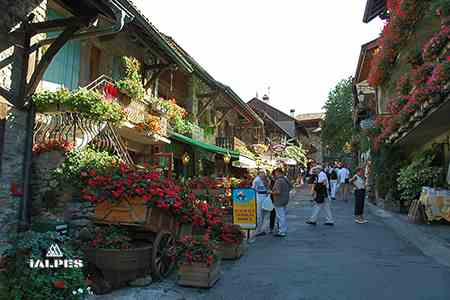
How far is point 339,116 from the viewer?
37969 mm

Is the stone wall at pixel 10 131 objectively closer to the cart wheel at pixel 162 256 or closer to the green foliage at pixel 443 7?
the cart wheel at pixel 162 256

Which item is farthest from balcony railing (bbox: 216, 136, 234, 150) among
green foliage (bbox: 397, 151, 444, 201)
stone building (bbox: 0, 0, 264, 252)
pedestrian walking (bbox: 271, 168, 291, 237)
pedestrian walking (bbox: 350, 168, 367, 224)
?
pedestrian walking (bbox: 271, 168, 291, 237)

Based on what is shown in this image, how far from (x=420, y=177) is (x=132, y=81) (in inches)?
377

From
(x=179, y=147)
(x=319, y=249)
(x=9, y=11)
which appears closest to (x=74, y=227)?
(x=9, y=11)

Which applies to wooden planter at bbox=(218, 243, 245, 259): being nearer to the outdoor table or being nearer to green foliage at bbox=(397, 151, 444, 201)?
the outdoor table

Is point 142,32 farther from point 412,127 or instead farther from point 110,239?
point 412,127

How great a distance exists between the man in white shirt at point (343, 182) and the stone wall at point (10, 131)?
14435 mm

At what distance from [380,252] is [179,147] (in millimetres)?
10430

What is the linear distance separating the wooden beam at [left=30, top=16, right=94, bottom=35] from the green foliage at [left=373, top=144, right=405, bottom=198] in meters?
12.5

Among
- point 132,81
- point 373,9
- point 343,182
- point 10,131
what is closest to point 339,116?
point 373,9

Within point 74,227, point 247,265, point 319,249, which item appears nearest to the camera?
point 247,265

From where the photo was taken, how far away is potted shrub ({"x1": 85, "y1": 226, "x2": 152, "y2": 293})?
4957mm

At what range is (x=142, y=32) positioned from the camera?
10508 millimetres

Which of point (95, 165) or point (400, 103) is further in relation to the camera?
point (400, 103)
